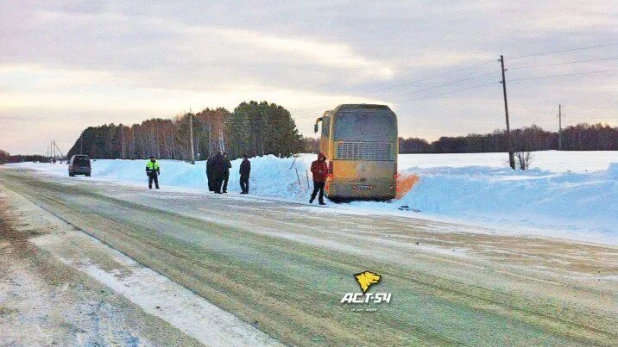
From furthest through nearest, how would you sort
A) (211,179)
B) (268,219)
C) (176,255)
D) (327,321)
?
(211,179) < (268,219) < (176,255) < (327,321)

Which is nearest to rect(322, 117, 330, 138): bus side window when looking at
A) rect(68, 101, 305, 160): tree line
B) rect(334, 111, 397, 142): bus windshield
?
rect(334, 111, 397, 142): bus windshield

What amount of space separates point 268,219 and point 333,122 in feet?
24.3

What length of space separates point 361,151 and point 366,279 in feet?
45.5

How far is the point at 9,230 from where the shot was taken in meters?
11.4

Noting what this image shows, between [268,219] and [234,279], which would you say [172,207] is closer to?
[268,219]

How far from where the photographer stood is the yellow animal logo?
6.30m

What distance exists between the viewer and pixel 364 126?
66.6ft

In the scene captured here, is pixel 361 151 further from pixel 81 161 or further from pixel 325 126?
pixel 81 161

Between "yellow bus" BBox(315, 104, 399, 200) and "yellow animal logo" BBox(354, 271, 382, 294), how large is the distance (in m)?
13.4

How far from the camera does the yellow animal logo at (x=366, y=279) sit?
6.30 metres

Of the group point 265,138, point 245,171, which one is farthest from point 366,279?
point 265,138

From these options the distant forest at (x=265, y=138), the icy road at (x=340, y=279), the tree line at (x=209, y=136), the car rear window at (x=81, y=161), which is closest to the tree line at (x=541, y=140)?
the distant forest at (x=265, y=138)

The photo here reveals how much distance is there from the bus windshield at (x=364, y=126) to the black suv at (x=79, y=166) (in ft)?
127

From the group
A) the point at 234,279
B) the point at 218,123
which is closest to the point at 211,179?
the point at 234,279
